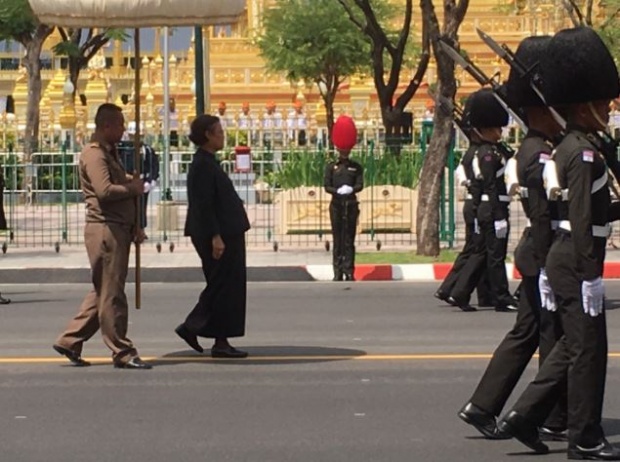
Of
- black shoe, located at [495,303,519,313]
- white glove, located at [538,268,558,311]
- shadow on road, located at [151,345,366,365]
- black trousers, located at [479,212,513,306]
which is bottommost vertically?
shadow on road, located at [151,345,366,365]

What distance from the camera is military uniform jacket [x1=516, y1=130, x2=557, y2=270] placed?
901 cm

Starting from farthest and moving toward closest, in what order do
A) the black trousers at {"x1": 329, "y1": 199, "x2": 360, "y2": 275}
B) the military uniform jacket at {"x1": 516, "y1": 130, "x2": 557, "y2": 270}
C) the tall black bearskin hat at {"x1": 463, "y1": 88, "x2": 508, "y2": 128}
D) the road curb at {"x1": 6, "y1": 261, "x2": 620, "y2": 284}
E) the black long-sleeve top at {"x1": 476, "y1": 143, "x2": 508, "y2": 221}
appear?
the road curb at {"x1": 6, "y1": 261, "x2": 620, "y2": 284} → the black trousers at {"x1": 329, "y1": 199, "x2": 360, "y2": 275} → the black long-sleeve top at {"x1": 476, "y1": 143, "x2": 508, "y2": 221} → the tall black bearskin hat at {"x1": 463, "y1": 88, "x2": 508, "y2": 128} → the military uniform jacket at {"x1": 516, "y1": 130, "x2": 557, "y2": 270}

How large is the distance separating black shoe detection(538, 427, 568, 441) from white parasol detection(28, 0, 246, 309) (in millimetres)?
4300

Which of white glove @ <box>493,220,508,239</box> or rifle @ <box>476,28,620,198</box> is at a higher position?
rifle @ <box>476,28,620,198</box>

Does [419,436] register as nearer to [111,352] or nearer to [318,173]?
[111,352]

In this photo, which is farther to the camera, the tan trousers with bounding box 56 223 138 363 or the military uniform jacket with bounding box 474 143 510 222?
the military uniform jacket with bounding box 474 143 510 222

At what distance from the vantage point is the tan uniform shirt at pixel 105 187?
38.9 feet

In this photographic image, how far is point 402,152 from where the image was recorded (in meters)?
25.8

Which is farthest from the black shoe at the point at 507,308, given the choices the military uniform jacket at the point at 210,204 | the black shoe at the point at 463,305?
the military uniform jacket at the point at 210,204

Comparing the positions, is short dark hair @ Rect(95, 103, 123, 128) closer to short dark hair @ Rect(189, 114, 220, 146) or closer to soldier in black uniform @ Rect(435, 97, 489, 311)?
short dark hair @ Rect(189, 114, 220, 146)

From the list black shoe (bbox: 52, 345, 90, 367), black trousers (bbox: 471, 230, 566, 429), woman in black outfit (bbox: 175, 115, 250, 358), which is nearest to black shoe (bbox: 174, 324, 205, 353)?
woman in black outfit (bbox: 175, 115, 250, 358)

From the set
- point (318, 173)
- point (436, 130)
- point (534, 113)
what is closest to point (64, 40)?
point (318, 173)

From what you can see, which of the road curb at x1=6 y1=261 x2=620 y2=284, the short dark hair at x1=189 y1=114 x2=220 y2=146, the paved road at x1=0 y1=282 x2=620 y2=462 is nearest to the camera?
the paved road at x1=0 y1=282 x2=620 y2=462

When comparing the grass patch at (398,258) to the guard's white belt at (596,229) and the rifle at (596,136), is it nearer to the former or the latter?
the rifle at (596,136)
